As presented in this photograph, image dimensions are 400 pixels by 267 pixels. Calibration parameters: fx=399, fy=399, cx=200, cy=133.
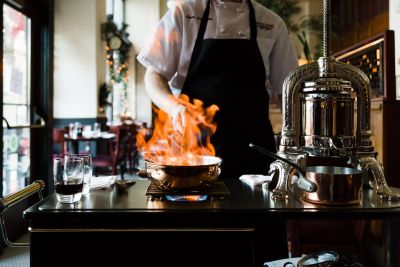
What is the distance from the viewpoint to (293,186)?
1.24 metres

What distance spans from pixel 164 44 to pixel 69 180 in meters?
0.86

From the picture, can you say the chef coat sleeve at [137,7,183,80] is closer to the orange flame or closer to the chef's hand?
the orange flame

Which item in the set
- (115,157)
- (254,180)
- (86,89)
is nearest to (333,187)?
(254,180)

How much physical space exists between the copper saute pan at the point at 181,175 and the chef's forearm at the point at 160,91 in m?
0.50

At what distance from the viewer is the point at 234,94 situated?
5.59 ft

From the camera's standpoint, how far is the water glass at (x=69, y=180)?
1.05m

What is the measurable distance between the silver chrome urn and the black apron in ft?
1.50

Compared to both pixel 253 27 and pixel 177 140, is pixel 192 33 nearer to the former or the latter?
pixel 253 27

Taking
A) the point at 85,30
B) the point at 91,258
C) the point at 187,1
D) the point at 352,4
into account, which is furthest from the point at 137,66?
the point at 91,258

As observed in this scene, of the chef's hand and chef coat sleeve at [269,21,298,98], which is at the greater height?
chef coat sleeve at [269,21,298,98]

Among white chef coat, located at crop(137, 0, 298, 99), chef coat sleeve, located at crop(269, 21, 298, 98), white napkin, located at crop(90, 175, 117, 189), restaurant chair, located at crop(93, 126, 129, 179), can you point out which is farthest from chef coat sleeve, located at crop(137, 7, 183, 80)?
restaurant chair, located at crop(93, 126, 129, 179)

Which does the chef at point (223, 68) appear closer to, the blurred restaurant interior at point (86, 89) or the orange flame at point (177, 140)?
the orange flame at point (177, 140)

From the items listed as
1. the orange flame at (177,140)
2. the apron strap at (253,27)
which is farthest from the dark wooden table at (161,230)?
the apron strap at (253,27)

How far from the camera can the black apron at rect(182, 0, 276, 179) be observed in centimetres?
167
